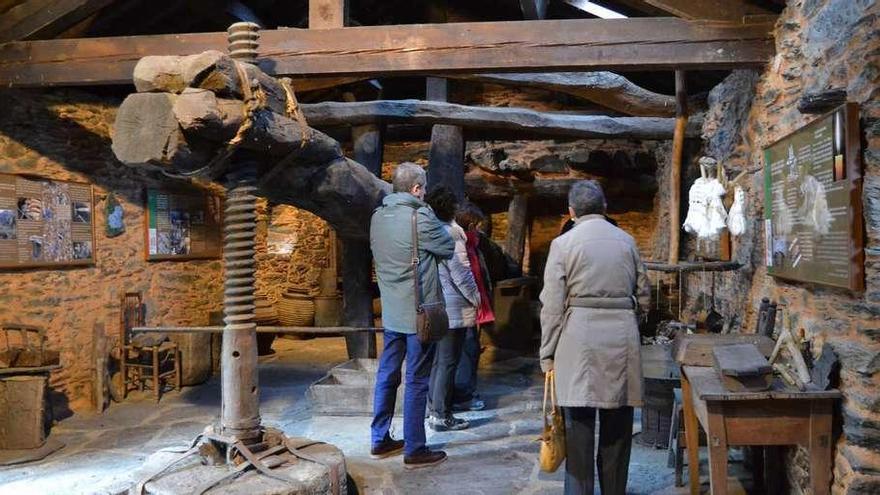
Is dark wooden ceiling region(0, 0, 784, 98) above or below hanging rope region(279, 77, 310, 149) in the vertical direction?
above

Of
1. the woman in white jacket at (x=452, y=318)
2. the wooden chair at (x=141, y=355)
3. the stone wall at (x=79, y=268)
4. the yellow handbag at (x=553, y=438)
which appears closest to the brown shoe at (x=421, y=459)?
the woman in white jacket at (x=452, y=318)

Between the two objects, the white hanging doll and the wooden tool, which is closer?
the wooden tool

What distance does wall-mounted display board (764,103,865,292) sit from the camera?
2.70 metres

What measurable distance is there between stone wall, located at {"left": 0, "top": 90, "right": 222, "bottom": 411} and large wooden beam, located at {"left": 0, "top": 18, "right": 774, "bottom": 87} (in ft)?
2.51

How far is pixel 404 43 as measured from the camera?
172 inches

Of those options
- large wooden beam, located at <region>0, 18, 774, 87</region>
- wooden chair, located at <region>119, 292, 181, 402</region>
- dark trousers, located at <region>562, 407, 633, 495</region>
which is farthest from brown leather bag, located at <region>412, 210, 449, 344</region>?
wooden chair, located at <region>119, 292, 181, 402</region>

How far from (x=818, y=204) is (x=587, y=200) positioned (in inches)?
40.8

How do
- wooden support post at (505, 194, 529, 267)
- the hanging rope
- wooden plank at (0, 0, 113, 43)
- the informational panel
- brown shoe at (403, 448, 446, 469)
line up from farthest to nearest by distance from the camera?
wooden support post at (505, 194, 529, 267), the informational panel, wooden plank at (0, 0, 113, 43), brown shoe at (403, 448, 446, 469), the hanging rope

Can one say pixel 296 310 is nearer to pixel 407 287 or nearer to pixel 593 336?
pixel 407 287

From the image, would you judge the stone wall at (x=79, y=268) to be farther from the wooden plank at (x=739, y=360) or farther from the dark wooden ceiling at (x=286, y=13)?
the wooden plank at (x=739, y=360)

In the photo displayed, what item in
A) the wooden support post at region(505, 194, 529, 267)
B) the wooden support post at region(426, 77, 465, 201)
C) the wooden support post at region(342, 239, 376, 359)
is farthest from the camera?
the wooden support post at region(505, 194, 529, 267)

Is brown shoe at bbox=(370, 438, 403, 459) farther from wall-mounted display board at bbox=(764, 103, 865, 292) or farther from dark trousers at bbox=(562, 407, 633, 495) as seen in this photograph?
wall-mounted display board at bbox=(764, 103, 865, 292)

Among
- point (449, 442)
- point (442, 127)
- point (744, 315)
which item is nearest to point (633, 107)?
point (442, 127)

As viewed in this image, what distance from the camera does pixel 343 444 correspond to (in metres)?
4.67
